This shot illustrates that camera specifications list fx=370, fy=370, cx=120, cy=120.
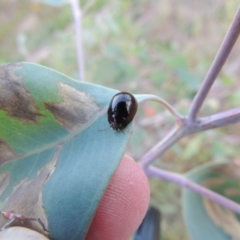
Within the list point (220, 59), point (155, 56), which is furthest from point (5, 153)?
point (155, 56)

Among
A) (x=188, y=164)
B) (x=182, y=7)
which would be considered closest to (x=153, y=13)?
(x=182, y=7)

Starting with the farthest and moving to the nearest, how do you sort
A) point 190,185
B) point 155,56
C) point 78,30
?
point 155,56 < point 78,30 < point 190,185

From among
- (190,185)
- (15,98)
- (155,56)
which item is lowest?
(155,56)

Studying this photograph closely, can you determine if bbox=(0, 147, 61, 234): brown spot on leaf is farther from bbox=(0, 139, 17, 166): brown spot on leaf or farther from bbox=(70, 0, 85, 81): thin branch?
bbox=(70, 0, 85, 81): thin branch

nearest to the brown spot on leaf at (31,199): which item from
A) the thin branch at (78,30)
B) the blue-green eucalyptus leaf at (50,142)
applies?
the blue-green eucalyptus leaf at (50,142)

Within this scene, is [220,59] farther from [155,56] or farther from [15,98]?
[155,56]

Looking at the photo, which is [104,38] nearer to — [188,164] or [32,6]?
[188,164]
